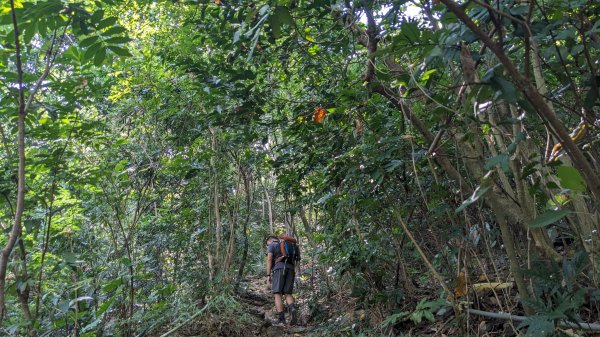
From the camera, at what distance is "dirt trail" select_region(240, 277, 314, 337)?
5.84 m

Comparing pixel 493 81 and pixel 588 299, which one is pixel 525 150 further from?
pixel 493 81

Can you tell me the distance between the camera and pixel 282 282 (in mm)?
6770

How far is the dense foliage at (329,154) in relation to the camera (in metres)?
1.80

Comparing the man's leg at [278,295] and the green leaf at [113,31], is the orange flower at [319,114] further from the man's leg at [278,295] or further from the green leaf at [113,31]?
the man's leg at [278,295]

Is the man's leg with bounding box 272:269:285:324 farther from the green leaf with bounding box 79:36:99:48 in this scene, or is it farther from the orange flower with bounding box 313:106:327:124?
the green leaf with bounding box 79:36:99:48

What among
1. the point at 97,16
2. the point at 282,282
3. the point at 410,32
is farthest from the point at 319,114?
the point at 282,282

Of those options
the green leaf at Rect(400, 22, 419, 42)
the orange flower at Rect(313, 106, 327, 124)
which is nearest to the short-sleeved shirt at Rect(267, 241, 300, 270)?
the orange flower at Rect(313, 106, 327, 124)

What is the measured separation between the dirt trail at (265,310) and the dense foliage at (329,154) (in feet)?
1.06

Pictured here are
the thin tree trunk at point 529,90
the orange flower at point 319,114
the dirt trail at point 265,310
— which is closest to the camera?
the thin tree trunk at point 529,90

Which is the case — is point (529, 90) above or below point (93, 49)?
below

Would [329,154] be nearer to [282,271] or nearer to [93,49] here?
[93,49]

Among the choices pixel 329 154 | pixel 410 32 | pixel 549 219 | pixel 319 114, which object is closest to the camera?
pixel 549 219

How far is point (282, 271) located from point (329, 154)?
309 centimetres

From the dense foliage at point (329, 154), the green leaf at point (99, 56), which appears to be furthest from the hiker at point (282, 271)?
the green leaf at point (99, 56)
